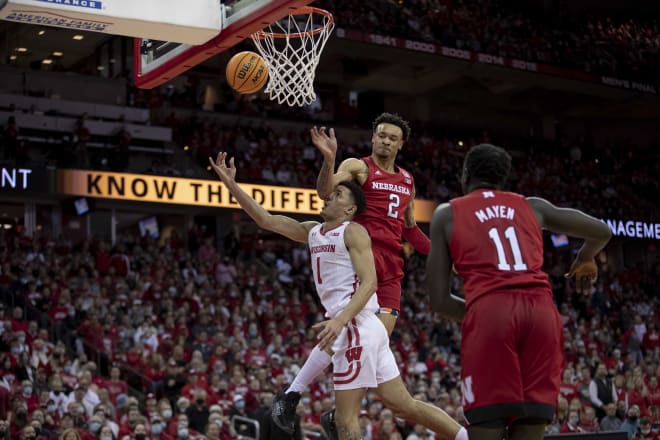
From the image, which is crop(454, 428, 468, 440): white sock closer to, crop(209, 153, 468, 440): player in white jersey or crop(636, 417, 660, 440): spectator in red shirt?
crop(209, 153, 468, 440): player in white jersey

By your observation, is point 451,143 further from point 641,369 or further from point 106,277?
point 106,277

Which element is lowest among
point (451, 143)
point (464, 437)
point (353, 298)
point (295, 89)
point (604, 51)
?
point (464, 437)

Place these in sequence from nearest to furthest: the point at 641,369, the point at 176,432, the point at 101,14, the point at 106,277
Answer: the point at 101,14 < the point at 176,432 < the point at 106,277 < the point at 641,369

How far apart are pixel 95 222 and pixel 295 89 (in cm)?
1813

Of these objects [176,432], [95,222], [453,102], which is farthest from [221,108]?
[176,432]

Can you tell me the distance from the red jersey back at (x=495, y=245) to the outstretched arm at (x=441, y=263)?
0.11 ft

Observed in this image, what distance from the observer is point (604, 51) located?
3397cm

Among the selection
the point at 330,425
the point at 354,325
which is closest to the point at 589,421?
the point at 330,425

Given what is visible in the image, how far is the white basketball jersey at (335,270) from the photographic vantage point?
6.72 m

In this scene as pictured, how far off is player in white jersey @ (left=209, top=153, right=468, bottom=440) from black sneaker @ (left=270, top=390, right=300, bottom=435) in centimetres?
32

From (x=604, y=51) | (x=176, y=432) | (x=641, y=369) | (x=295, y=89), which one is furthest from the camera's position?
(x=604, y=51)

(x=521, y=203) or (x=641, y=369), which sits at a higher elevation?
(x=521, y=203)

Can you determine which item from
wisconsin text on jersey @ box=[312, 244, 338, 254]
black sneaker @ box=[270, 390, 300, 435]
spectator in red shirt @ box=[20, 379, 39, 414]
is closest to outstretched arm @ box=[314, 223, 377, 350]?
wisconsin text on jersey @ box=[312, 244, 338, 254]

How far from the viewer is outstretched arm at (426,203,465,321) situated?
184 inches
